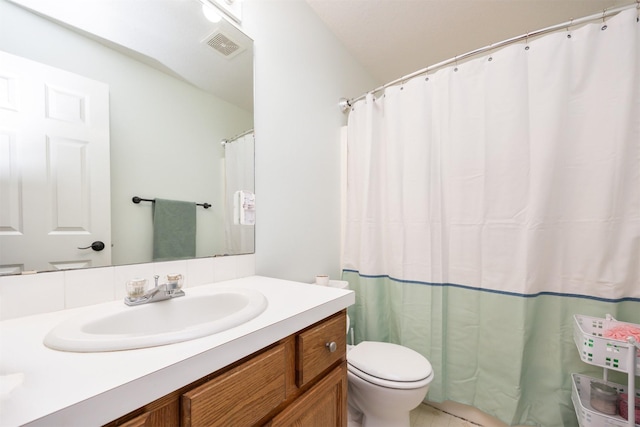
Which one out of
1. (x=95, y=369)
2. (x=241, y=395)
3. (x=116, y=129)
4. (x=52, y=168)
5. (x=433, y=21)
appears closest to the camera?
(x=95, y=369)

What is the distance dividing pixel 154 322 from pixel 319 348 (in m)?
0.50

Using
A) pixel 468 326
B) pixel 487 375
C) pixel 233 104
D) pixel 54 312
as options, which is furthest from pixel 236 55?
pixel 487 375

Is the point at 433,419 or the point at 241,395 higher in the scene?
the point at 241,395

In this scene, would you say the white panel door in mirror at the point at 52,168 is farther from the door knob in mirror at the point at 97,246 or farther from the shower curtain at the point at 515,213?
the shower curtain at the point at 515,213

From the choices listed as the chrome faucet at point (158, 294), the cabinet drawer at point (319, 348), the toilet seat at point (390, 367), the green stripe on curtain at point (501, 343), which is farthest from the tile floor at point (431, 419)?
the chrome faucet at point (158, 294)

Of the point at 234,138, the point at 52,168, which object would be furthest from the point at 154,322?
the point at 234,138

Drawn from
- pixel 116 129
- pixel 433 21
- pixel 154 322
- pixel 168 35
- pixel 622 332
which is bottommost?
pixel 622 332

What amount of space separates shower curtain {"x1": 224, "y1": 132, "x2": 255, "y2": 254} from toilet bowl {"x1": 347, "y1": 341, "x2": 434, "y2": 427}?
769mm

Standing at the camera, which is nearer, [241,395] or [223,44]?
[241,395]

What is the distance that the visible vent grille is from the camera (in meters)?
1.13

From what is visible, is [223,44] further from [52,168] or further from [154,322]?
[154,322]

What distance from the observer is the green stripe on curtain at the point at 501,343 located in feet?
3.93

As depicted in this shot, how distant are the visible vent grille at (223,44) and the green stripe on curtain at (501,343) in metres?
1.51

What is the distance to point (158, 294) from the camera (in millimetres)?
801
